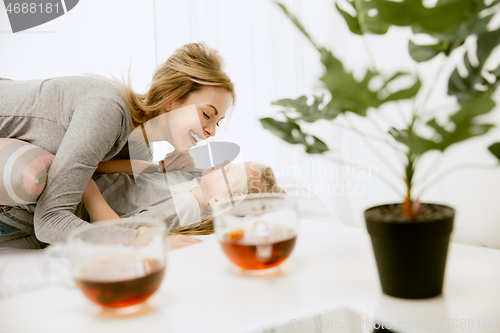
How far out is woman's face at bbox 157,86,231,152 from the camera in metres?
1.46

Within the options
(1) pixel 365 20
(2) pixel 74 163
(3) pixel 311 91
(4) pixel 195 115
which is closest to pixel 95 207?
(2) pixel 74 163

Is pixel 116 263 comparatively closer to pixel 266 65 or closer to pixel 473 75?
pixel 473 75

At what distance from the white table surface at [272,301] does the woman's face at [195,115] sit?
37.6 inches

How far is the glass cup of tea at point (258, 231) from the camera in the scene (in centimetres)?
48

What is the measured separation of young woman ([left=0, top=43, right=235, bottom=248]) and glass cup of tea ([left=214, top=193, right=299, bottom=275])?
0.65 m

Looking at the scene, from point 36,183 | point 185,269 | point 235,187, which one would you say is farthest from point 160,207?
point 185,269

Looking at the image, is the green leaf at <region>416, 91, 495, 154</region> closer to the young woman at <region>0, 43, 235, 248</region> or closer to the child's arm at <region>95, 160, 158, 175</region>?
the young woman at <region>0, 43, 235, 248</region>

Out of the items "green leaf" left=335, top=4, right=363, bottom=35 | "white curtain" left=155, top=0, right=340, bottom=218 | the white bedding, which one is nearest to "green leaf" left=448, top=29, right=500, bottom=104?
"green leaf" left=335, top=4, right=363, bottom=35

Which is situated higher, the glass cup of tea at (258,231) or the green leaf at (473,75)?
the green leaf at (473,75)

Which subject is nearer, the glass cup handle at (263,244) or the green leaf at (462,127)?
the green leaf at (462,127)

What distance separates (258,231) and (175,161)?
4.19ft

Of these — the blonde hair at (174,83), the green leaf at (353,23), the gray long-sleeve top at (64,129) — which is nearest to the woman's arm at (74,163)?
the gray long-sleeve top at (64,129)

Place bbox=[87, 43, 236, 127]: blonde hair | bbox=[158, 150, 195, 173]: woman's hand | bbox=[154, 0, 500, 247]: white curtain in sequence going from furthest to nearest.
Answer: bbox=[154, 0, 500, 247]: white curtain, bbox=[158, 150, 195, 173]: woman's hand, bbox=[87, 43, 236, 127]: blonde hair

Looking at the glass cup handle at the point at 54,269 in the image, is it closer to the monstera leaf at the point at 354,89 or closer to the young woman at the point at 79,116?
the monstera leaf at the point at 354,89
